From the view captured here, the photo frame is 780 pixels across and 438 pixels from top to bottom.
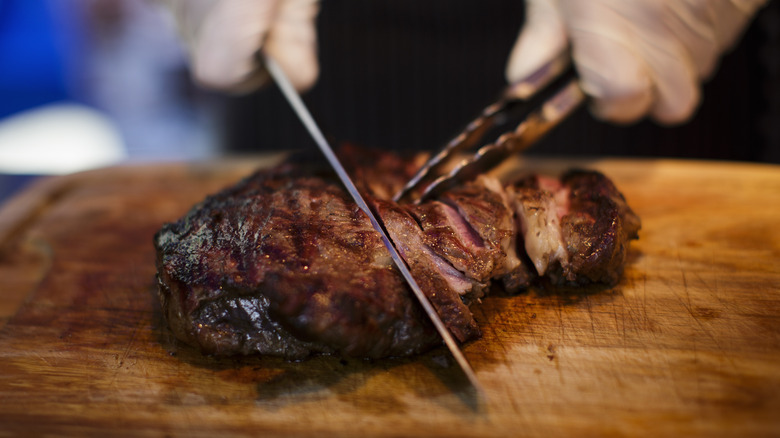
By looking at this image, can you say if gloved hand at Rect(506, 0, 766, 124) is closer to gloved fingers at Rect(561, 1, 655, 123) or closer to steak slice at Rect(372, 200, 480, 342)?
gloved fingers at Rect(561, 1, 655, 123)

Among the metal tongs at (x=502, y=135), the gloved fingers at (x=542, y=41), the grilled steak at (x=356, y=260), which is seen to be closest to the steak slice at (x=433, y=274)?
the grilled steak at (x=356, y=260)

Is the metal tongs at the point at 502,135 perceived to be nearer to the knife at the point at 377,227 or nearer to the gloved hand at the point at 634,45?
the gloved hand at the point at 634,45

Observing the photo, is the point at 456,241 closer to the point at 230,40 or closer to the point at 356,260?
the point at 356,260

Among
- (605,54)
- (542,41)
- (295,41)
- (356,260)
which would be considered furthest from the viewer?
(295,41)

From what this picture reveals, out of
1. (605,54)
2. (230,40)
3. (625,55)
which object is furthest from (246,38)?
(625,55)

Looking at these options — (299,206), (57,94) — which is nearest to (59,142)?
(57,94)

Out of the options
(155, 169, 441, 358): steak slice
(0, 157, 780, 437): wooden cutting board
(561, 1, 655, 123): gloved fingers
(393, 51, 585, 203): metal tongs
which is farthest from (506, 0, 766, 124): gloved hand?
(155, 169, 441, 358): steak slice

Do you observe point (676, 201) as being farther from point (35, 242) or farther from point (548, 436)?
point (35, 242)
